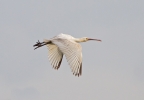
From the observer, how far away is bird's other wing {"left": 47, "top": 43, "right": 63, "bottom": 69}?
3438 centimetres

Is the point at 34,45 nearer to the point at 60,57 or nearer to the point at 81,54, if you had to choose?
the point at 60,57

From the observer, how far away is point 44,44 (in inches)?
1364

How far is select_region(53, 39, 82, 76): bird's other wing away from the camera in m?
28.6

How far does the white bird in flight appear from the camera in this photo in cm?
2886

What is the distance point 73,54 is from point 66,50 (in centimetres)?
92

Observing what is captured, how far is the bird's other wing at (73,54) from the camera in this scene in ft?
93.8

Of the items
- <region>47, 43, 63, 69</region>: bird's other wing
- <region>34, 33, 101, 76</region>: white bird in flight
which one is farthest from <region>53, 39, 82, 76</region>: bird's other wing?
<region>47, 43, 63, 69</region>: bird's other wing

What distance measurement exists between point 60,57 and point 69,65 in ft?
19.3

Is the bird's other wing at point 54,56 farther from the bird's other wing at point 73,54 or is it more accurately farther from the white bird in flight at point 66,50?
the bird's other wing at point 73,54

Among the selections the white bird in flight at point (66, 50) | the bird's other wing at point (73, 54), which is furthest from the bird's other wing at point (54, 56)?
the bird's other wing at point (73, 54)

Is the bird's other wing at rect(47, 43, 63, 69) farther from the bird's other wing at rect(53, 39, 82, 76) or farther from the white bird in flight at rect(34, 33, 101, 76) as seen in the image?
the bird's other wing at rect(53, 39, 82, 76)

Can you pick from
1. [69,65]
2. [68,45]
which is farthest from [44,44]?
[69,65]

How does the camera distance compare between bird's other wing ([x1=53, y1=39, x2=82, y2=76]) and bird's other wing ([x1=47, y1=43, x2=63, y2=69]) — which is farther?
bird's other wing ([x1=47, y1=43, x2=63, y2=69])

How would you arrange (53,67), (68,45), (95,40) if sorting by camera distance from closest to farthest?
1. (68,45)
2. (53,67)
3. (95,40)
